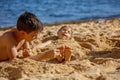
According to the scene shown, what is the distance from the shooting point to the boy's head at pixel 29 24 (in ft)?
12.8

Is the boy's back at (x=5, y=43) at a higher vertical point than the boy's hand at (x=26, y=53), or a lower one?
higher

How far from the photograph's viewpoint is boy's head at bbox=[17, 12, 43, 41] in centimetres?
391

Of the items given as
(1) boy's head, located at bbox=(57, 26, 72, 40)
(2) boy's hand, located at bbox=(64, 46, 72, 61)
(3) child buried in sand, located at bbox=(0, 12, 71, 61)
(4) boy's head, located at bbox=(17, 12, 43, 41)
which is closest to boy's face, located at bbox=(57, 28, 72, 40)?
(1) boy's head, located at bbox=(57, 26, 72, 40)

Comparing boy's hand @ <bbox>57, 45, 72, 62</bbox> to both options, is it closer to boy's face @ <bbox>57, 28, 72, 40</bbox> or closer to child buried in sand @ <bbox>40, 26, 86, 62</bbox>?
child buried in sand @ <bbox>40, 26, 86, 62</bbox>

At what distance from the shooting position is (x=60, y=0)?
59.5 feet

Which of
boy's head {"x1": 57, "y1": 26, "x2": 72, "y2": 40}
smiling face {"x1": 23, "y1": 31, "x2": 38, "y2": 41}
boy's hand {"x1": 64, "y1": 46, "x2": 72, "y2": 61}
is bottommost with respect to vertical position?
boy's hand {"x1": 64, "y1": 46, "x2": 72, "y2": 61}

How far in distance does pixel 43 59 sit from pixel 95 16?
7755 mm

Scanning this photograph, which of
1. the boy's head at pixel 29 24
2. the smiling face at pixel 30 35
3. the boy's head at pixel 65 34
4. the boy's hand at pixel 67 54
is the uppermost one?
the boy's head at pixel 29 24

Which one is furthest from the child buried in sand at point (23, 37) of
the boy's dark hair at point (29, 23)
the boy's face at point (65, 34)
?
the boy's face at point (65, 34)

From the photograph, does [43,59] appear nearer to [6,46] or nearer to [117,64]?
[6,46]

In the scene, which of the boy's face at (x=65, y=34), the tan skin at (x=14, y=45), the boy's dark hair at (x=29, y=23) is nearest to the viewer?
the boy's dark hair at (x=29, y=23)

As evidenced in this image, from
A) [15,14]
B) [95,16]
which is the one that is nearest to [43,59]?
[95,16]

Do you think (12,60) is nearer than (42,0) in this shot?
Yes

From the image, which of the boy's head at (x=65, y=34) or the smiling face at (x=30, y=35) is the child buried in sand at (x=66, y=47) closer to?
the boy's head at (x=65, y=34)
